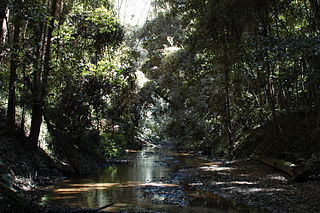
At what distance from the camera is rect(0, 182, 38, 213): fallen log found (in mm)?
5161

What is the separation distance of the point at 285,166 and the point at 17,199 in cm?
819

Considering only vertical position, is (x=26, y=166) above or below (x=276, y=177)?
above

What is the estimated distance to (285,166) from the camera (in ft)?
33.3

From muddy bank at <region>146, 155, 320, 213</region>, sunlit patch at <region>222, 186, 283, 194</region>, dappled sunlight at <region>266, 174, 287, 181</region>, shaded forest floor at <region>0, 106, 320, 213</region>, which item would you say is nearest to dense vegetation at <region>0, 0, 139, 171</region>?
shaded forest floor at <region>0, 106, 320, 213</region>

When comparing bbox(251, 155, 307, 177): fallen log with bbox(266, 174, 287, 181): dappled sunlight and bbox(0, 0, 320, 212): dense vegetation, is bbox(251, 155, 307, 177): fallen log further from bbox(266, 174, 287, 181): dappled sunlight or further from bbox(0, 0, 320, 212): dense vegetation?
bbox(266, 174, 287, 181): dappled sunlight

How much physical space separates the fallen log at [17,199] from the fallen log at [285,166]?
691cm

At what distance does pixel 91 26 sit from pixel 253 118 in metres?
10.2

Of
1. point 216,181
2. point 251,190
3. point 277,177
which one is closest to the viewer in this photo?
point 251,190

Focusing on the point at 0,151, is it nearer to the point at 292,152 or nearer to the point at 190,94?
the point at 292,152

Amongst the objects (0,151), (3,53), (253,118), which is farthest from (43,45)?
(253,118)

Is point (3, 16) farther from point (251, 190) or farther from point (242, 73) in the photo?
point (242, 73)

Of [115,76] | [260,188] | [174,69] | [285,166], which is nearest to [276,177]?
[285,166]

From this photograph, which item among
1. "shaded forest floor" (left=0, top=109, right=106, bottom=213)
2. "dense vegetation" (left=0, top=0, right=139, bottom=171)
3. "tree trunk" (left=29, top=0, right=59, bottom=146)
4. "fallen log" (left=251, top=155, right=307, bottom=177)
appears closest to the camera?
"shaded forest floor" (left=0, top=109, right=106, bottom=213)

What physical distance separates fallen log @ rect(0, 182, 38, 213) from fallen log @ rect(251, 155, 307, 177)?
691 cm
